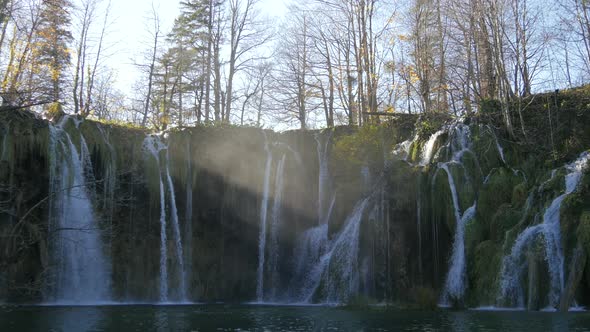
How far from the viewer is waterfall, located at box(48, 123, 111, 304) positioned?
1758cm

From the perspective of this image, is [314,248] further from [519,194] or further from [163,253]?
[519,194]

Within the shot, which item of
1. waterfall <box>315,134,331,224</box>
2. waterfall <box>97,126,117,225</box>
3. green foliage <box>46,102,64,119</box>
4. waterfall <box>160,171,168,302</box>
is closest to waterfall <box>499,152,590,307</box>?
waterfall <box>315,134,331,224</box>

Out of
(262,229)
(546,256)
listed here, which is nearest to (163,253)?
(262,229)

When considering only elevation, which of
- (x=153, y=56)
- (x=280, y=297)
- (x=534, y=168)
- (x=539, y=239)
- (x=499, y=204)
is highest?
(x=153, y=56)

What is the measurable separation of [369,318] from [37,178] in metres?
11.7

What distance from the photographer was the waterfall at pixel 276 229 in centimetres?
1948

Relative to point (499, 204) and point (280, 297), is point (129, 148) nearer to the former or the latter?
point (280, 297)

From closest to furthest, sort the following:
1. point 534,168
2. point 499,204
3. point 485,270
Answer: point 485,270 → point 499,204 → point 534,168

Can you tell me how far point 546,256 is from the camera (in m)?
13.3

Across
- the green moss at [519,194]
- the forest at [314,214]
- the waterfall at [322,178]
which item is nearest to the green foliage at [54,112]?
the forest at [314,214]

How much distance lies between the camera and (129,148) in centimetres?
1980

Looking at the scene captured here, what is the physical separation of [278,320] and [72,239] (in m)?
8.80

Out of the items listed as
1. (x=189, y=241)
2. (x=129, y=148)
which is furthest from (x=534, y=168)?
(x=129, y=148)

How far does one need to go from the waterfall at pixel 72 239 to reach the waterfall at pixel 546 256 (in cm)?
1221
